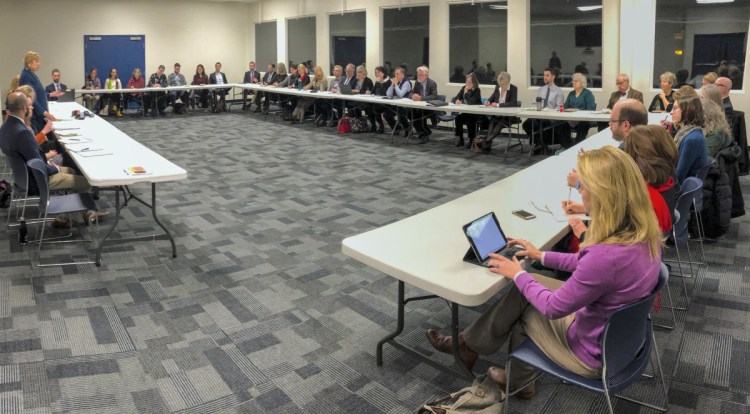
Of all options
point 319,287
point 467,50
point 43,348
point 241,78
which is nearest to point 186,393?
point 43,348

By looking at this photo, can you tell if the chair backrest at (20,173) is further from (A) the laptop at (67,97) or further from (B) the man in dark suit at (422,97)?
(A) the laptop at (67,97)

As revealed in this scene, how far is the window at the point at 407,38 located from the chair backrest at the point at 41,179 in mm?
9104

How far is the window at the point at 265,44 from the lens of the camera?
→ 17.6 m

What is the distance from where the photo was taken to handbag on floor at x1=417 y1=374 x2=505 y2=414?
240cm

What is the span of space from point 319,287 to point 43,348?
5.40 feet

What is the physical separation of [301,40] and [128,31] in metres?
4.89

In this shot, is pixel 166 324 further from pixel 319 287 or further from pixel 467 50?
pixel 467 50

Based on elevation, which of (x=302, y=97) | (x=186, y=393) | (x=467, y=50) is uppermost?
(x=467, y=50)

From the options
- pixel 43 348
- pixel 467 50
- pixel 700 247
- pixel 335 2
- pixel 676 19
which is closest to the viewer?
pixel 43 348

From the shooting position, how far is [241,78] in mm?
18547

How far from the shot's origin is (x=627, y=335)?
79.7 inches

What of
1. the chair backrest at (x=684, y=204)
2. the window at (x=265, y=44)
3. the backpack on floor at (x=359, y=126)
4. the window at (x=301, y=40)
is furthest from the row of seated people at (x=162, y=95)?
the chair backrest at (x=684, y=204)

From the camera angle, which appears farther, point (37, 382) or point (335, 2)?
point (335, 2)

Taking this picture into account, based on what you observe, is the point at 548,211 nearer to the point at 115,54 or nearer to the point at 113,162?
the point at 113,162
